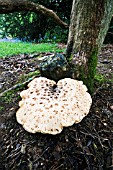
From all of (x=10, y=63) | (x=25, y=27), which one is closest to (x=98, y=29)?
(x=10, y=63)

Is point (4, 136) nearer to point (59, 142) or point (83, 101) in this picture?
point (59, 142)

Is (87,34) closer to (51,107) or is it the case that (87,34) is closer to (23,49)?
(51,107)

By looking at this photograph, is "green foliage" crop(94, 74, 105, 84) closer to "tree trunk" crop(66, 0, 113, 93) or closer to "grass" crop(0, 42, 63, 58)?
"tree trunk" crop(66, 0, 113, 93)

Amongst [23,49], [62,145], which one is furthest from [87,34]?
[23,49]

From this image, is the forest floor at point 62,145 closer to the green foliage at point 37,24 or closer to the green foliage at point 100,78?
the green foliage at point 100,78

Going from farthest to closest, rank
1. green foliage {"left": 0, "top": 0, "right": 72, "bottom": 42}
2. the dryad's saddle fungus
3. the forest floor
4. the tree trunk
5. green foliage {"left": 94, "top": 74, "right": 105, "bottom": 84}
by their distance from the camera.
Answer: green foliage {"left": 0, "top": 0, "right": 72, "bottom": 42}
green foliage {"left": 94, "top": 74, "right": 105, "bottom": 84}
the tree trunk
the forest floor
the dryad's saddle fungus

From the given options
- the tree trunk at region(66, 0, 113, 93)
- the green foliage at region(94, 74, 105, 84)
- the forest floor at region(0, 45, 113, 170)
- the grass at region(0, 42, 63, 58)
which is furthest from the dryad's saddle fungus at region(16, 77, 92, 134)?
the grass at region(0, 42, 63, 58)
